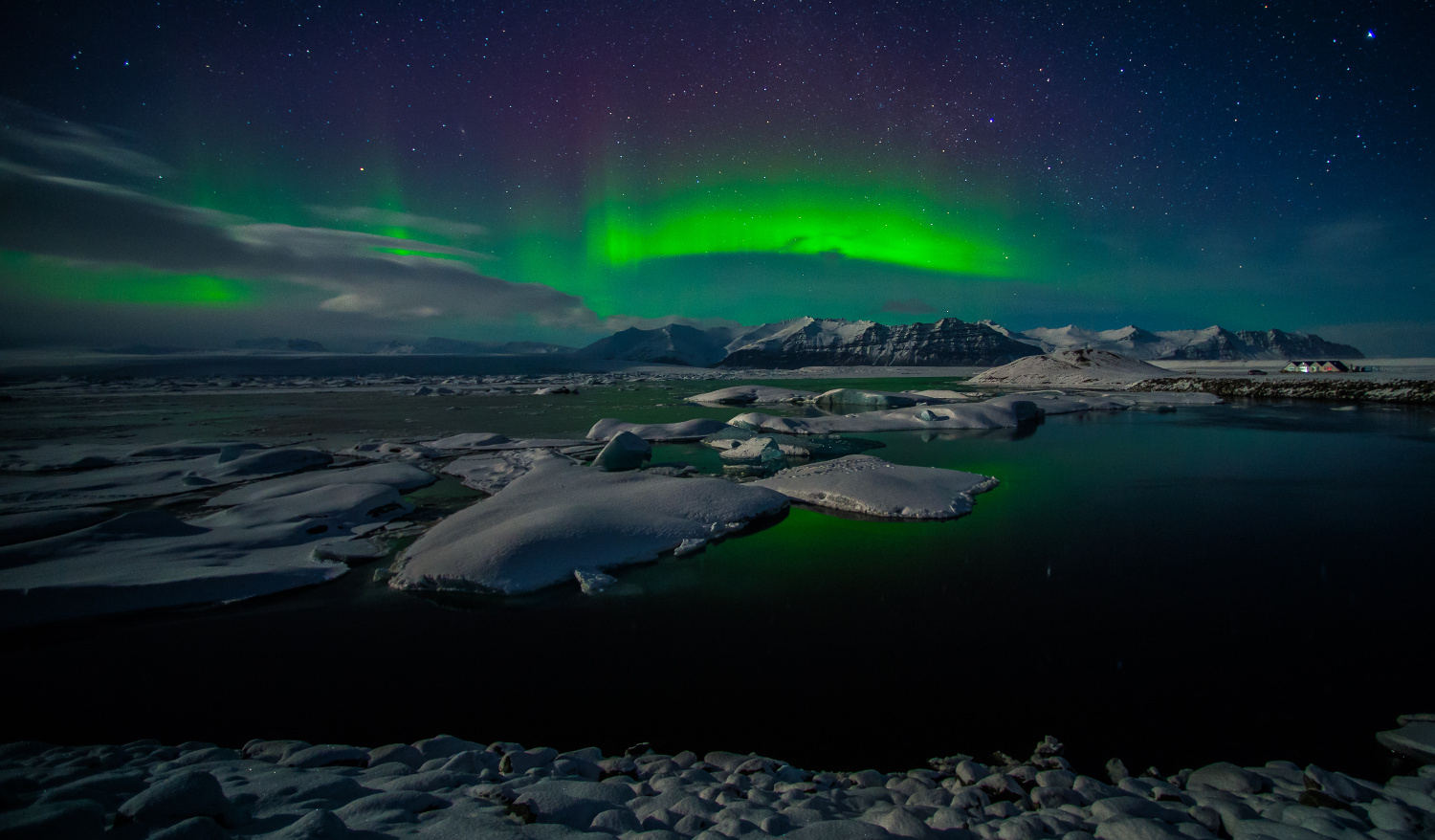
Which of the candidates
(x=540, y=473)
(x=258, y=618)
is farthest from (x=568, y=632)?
(x=540, y=473)

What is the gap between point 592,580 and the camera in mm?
5352

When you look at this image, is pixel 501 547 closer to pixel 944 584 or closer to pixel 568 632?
pixel 568 632

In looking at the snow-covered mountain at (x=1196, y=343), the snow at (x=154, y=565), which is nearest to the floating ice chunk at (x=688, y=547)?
the snow at (x=154, y=565)

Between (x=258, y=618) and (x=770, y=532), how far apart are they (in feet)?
16.7

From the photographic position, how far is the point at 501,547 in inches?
221

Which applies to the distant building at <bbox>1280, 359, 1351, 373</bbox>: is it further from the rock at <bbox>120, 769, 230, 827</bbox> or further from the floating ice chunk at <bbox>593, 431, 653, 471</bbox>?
the rock at <bbox>120, 769, 230, 827</bbox>

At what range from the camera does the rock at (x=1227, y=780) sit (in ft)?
8.91

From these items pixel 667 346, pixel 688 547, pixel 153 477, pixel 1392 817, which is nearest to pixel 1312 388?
pixel 688 547

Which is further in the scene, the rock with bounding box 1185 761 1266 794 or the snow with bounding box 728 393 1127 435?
the snow with bounding box 728 393 1127 435

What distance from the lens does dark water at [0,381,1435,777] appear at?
131 inches

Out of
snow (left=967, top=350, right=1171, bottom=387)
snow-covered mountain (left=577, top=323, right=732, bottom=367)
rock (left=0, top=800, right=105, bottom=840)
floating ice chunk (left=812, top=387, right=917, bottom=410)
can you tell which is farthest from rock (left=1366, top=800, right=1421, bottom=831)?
snow-covered mountain (left=577, top=323, right=732, bottom=367)

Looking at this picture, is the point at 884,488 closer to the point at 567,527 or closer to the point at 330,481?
the point at 567,527

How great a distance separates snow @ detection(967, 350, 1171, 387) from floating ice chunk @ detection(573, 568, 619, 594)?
3930 centimetres

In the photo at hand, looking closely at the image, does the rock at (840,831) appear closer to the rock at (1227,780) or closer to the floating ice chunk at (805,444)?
the rock at (1227,780)
